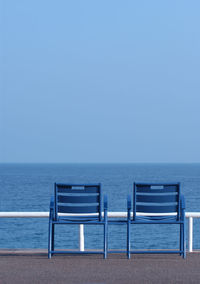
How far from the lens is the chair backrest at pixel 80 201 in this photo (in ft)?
23.2

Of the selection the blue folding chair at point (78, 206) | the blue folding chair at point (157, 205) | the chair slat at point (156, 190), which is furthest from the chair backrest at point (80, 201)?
the chair slat at point (156, 190)

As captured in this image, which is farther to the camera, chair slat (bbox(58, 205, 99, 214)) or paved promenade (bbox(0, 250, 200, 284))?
chair slat (bbox(58, 205, 99, 214))

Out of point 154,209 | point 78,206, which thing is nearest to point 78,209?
point 78,206

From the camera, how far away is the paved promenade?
19.2 feet

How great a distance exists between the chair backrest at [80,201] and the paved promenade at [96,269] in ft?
1.95


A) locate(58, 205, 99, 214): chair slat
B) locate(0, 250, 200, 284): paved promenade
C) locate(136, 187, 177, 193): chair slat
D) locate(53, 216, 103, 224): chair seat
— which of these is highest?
locate(136, 187, 177, 193): chair slat

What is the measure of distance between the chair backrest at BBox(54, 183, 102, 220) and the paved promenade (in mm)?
596

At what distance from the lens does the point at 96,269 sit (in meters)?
6.41

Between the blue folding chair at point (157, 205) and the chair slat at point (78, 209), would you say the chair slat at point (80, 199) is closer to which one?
the chair slat at point (78, 209)

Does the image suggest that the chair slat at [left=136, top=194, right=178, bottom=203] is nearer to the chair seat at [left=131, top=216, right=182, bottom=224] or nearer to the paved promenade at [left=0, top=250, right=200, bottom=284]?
the chair seat at [left=131, top=216, right=182, bottom=224]

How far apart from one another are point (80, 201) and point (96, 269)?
977 mm

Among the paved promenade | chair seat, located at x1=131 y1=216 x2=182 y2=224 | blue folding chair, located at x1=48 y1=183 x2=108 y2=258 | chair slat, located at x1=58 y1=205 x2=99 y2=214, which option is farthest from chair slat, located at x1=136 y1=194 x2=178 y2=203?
the paved promenade

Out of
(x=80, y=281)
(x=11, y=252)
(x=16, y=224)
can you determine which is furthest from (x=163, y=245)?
(x=80, y=281)

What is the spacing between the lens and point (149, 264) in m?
6.76
